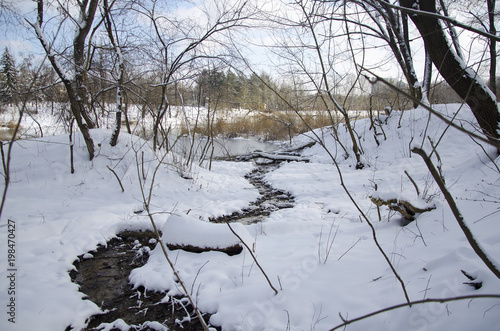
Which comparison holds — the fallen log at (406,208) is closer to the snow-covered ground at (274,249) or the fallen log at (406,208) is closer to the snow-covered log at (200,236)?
the snow-covered ground at (274,249)

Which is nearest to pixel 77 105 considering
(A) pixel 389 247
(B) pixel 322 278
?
(B) pixel 322 278

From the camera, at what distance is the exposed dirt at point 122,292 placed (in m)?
2.06

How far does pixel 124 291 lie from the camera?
2.47 m

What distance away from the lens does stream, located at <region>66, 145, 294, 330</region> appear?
205 cm

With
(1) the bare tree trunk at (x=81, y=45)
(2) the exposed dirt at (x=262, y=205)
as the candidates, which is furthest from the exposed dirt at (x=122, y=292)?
(1) the bare tree trunk at (x=81, y=45)

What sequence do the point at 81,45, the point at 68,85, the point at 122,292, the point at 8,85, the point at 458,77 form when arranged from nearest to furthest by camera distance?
the point at 122,292 < the point at 458,77 < the point at 68,85 < the point at 81,45 < the point at 8,85

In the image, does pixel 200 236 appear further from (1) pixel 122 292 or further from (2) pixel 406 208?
(2) pixel 406 208

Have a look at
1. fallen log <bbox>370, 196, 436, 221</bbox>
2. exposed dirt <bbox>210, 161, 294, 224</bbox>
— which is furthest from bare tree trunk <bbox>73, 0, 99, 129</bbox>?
fallen log <bbox>370, 196, 436, 221</bbox>

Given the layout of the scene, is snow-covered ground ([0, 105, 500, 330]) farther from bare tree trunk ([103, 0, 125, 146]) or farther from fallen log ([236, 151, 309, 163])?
fallen log ([236, 151, 309, 163])

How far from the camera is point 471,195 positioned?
9.57 feet

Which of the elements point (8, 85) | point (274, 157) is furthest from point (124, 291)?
point (274, 157)

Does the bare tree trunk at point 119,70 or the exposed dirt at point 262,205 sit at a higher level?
the bare tree trunk at point 119,70

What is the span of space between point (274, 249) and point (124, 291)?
1.57 metres

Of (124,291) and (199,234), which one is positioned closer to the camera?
(124,291)
